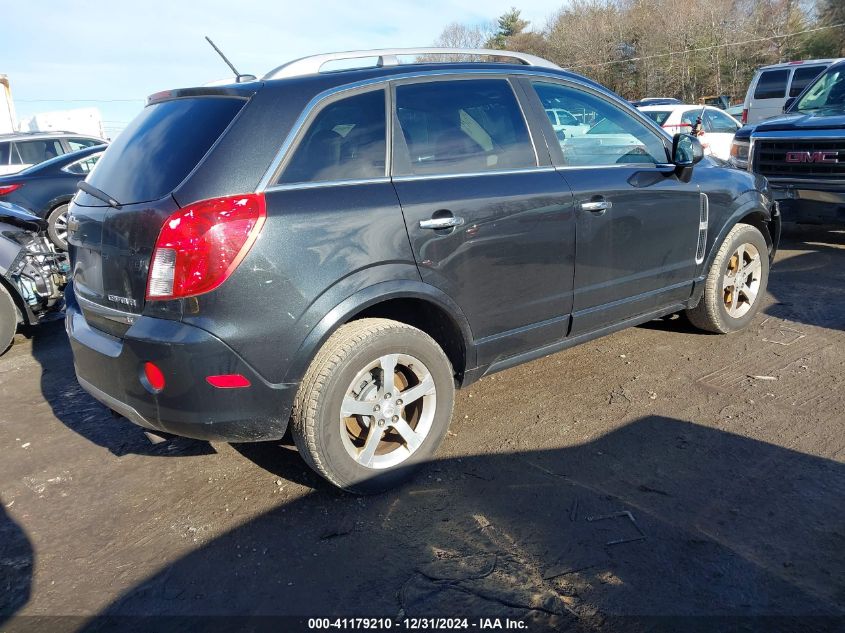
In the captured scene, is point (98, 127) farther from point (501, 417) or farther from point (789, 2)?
point (789, 2)

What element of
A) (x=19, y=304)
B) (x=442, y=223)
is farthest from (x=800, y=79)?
(x=19, y=304)

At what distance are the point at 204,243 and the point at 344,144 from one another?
31.5 inches

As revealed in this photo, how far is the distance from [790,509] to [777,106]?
16004 mm

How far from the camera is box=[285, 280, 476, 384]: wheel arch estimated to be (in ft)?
9.11

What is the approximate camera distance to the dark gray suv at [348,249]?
265 centimetres

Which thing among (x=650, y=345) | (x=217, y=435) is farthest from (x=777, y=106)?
(x=217, y=435)

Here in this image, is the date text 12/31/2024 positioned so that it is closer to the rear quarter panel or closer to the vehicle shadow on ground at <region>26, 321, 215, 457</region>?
the rear quarter panel

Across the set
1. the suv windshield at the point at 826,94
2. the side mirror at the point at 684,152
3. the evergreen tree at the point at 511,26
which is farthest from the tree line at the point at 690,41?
the side mirror at the point at 684,152

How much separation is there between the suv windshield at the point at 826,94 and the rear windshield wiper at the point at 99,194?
789 centimetres

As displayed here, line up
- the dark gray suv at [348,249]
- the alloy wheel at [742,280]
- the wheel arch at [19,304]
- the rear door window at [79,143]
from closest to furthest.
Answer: the dark gray suv at [348,249], the alloy wheel at [742,280], the wheel arch at [19,304], the rear door window at [79,143]

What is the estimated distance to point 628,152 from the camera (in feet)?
13.5

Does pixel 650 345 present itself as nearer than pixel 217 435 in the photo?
No

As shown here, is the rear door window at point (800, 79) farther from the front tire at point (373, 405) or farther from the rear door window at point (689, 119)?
the front tire at point (373, 405)

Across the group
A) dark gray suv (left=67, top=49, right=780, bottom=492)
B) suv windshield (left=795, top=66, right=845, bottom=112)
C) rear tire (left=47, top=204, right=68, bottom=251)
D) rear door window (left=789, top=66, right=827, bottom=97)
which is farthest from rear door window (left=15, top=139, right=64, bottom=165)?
rear door window (left=789, top=66, right=827, bottom=97)
